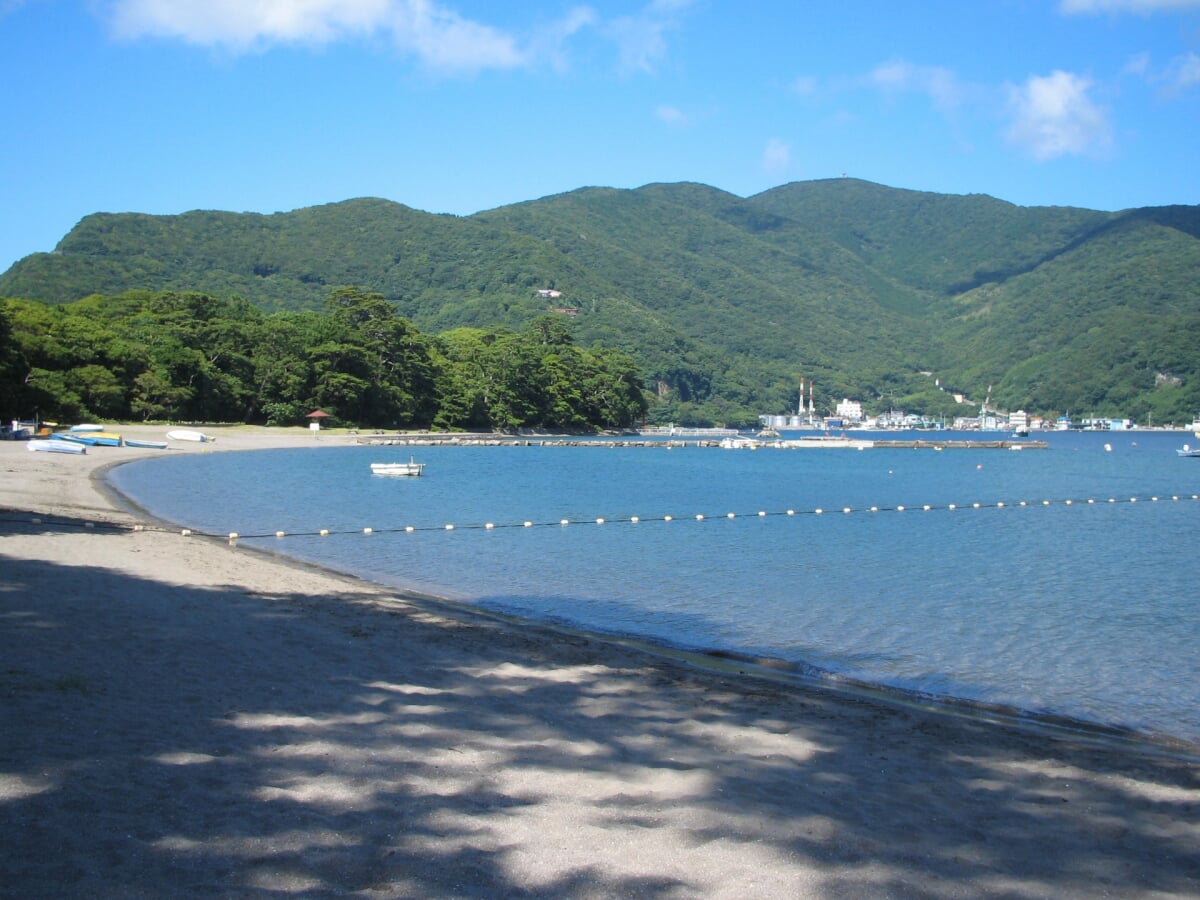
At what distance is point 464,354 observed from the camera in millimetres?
111562

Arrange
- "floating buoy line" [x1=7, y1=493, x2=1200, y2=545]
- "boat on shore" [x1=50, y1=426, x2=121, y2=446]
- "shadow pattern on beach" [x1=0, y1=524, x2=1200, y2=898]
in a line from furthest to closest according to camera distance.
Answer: "boat on shore" [x1=50, y1=426, x2=121, y2=446], "floating buoy line" [x1=7, y1=493, x2=1200, y2=545], "shadow pattern on beach" [x1=0, y1=524, x2=1200, y2=898]

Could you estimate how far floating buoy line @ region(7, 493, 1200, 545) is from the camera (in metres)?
21.4

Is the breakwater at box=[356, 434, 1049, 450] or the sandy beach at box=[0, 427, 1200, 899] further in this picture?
the breakwater at box=[356, 434, 1049, 450]

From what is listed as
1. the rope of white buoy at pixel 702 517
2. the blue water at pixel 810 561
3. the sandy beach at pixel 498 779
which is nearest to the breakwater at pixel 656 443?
the blue water at pixel 810 561

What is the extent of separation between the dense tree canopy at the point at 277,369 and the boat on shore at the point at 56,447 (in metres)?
10.7

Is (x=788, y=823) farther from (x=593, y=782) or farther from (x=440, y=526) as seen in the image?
(x=440, y=526)

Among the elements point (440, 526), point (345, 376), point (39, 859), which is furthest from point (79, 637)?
point (345, 376)

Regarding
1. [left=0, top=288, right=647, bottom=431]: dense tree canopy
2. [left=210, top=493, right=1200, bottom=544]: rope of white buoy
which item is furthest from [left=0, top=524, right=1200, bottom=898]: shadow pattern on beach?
[left=0, top=288, right=647, bottom=431]: dense tree canopy

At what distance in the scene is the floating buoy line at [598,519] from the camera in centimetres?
2138

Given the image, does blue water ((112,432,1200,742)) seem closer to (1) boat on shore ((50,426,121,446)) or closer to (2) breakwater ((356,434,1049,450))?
(1) boat on shore ((50,426,121,446))

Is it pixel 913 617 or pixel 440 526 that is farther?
pixel 440 526

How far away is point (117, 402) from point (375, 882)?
7168 centimetres

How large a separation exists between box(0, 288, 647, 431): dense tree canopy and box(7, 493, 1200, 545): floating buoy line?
3746cm

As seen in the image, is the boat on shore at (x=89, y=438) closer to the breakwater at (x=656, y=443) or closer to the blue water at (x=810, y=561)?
the blue water at (x=810, y=561)
